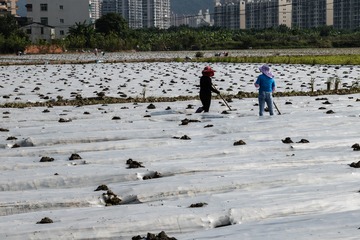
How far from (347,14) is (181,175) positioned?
14511 cm

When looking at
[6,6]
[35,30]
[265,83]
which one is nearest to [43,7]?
[35,30]

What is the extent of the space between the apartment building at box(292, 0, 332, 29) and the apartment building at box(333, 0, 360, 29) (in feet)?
9.97

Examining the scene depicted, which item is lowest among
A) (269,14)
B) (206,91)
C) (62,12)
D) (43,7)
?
(206,91)

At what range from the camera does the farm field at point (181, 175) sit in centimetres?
331

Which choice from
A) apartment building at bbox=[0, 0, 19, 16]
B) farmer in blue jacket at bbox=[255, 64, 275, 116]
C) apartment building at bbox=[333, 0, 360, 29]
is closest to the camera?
farmer in blue jacket at bbox=[255, 64, 275, 116]

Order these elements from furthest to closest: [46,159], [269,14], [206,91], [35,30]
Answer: [269,14]
[35,30]
[206,91]
[46,159]

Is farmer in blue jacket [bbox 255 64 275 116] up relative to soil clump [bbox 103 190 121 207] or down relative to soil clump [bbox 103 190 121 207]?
up

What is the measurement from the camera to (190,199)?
3920 millimetres

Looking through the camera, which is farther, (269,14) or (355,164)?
(269,14)

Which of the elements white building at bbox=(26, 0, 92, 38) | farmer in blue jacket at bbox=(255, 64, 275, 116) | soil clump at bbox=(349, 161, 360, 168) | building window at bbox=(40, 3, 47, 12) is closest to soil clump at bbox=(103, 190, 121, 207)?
soil clump at bbox=(349, 161, 360, 168)

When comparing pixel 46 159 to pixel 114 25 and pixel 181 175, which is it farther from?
pixel 114 25

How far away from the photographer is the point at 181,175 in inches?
185

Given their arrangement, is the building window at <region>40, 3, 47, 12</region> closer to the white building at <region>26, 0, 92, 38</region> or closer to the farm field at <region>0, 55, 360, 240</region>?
the white building at <region>26, 0, 92, 38</region>

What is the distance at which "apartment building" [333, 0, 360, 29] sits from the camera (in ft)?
429
